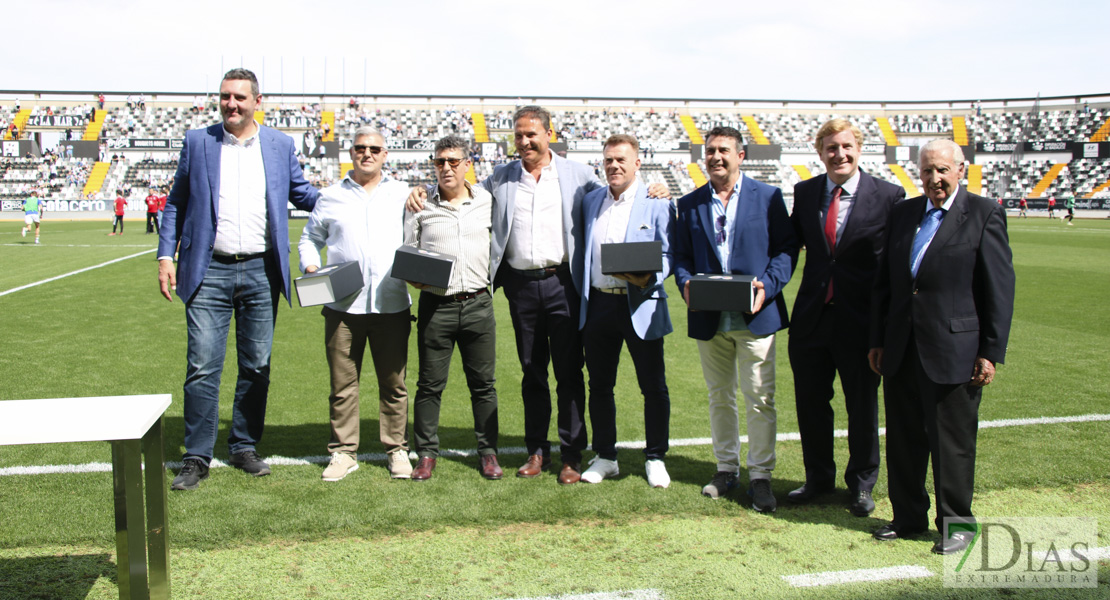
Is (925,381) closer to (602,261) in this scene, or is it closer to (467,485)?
(602,261)

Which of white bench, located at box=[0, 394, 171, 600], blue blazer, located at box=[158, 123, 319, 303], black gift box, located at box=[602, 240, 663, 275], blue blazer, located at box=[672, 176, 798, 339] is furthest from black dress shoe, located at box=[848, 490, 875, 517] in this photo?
blue blazer, located at box=[158, 123, 319, 303]

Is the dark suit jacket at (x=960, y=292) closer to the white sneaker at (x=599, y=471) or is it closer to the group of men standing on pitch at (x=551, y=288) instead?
the group of men standing on pitch at (x=551, y=288)

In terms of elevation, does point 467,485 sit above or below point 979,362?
below

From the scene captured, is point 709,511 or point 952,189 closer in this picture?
point 952,189

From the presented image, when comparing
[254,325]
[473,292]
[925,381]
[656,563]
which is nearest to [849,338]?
[925,381]

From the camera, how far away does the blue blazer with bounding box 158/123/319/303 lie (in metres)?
4.19

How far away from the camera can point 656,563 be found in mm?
3205

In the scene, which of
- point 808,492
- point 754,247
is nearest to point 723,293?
point 754,247

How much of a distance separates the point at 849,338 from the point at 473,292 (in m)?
2.01

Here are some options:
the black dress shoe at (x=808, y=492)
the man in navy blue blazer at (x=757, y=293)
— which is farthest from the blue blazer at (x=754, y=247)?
the black dress shoe at (x=808, y=492)

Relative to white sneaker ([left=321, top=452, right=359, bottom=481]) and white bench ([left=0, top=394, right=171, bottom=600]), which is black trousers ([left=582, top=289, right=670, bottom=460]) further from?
white bench ([left=0, top=394, right=171, bottom=600])

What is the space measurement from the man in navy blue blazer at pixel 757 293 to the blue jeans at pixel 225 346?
7.87ft

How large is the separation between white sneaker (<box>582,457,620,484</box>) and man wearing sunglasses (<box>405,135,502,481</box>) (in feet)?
1.63

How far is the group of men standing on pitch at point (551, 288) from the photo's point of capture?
12.6 feet
